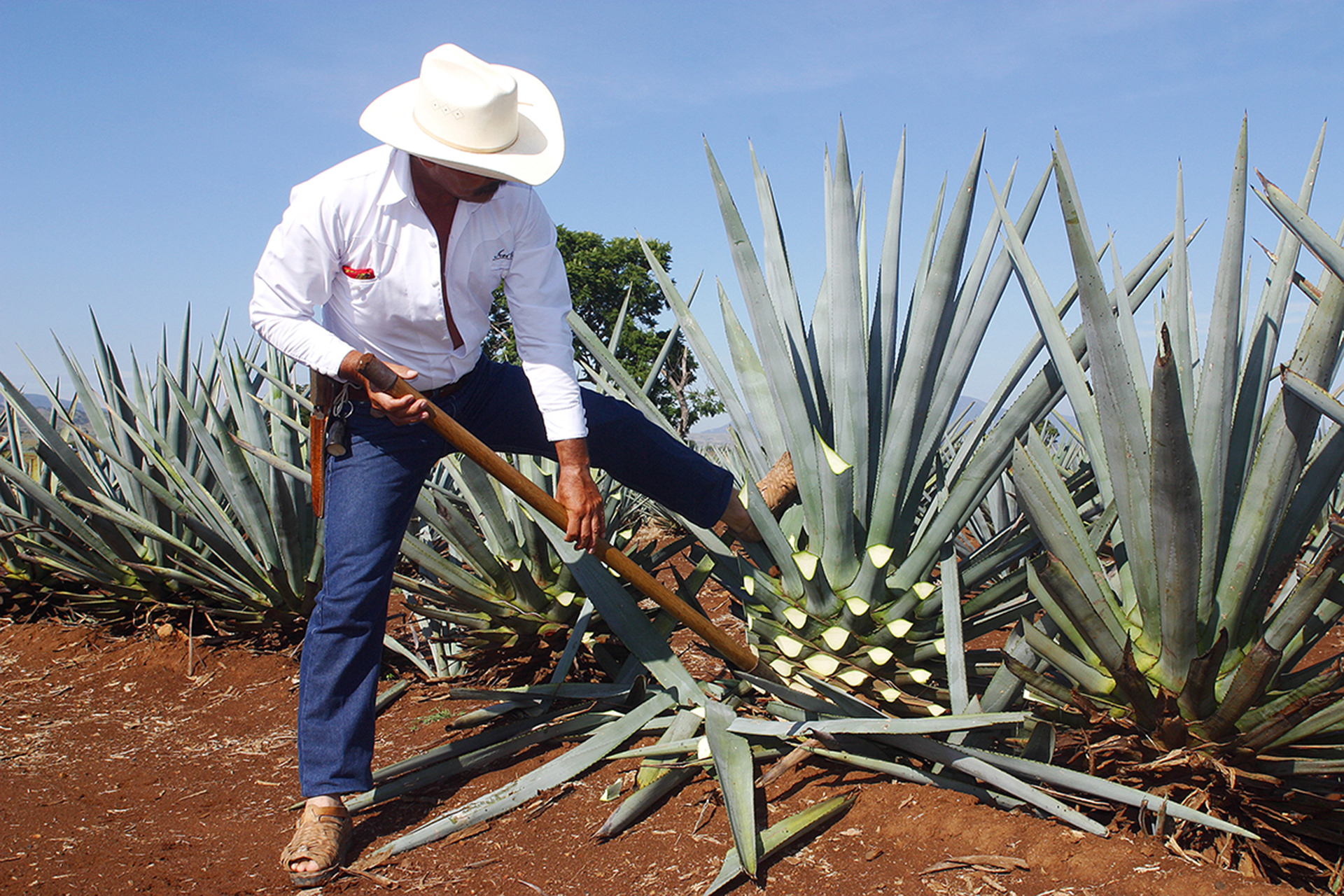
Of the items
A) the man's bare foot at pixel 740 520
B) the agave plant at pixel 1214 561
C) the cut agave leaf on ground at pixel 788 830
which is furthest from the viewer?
the man's bare foot at pixel 740 520

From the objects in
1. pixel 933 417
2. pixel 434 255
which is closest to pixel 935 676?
pixel 933 417

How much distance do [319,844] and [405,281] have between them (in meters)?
1.15

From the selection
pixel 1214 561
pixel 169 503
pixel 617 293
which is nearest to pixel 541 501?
pixel 1214 561

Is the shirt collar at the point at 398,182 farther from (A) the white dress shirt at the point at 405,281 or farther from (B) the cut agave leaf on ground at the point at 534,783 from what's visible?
(B) the cut agave leaf on ground at the point at 534,783

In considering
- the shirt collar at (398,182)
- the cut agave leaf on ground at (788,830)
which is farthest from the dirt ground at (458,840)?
the shirt collar at (398,182)

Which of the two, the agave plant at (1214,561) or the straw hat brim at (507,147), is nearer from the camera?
the agave plant at (1214,561)

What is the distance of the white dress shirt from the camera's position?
195 cm

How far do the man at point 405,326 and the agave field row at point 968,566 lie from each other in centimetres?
18

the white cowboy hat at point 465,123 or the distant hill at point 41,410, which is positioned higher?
the white cowboy hat at point 465,123

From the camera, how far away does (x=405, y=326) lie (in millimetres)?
2062

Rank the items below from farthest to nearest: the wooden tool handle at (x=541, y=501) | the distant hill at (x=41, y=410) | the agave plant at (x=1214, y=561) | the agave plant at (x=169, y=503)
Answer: the distant hill at (x=41, y=410)
the agave plant at (x=169, y=503)
the wooden tool handle at (x=541, y=501)
the agave plant at (x=1214, y=561)

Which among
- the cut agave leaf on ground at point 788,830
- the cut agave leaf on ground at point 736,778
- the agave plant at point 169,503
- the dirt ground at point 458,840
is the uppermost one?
the agave plant at point 169,503

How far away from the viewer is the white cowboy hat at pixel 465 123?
74.1 inches

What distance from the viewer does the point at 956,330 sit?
2137mm
